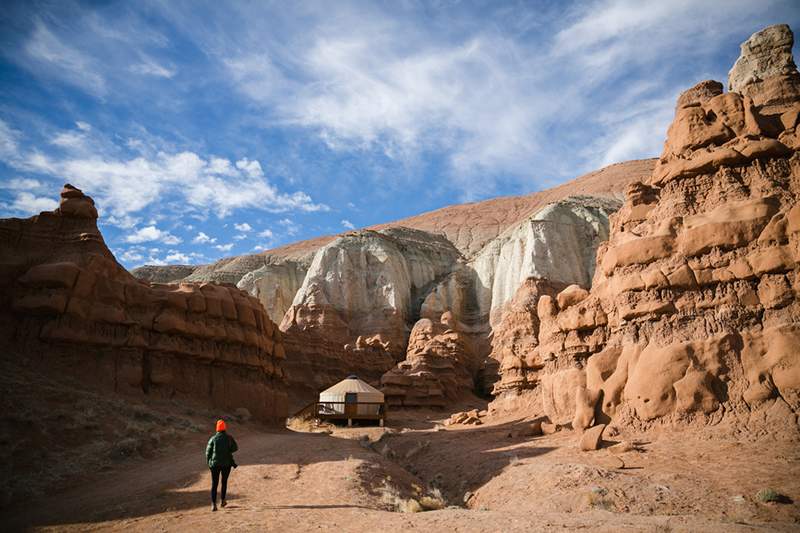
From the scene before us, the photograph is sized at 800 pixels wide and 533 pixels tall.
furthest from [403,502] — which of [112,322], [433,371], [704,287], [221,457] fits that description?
[433,371]

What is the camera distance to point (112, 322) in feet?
66.7

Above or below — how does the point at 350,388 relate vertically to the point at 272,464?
above

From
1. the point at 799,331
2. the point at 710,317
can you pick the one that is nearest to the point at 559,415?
the point at 710,317

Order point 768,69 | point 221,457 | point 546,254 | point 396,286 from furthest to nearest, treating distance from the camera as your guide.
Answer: point 396,286 → point 546,254 → point 768,69 → point 221,457

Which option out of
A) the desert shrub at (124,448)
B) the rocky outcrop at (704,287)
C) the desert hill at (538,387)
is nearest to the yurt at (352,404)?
the desert hill at (538,387)

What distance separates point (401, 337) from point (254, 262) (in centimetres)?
4123

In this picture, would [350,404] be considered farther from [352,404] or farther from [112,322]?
[112,322]

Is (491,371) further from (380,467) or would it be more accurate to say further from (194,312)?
(380,467)

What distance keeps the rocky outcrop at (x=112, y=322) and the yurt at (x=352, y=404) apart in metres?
5.06

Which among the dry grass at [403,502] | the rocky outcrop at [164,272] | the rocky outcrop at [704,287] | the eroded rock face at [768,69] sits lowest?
the dry grass at [403,502]

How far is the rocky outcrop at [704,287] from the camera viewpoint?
42.0ft

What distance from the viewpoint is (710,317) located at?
13.8 meters

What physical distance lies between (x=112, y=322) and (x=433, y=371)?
25.5 meters

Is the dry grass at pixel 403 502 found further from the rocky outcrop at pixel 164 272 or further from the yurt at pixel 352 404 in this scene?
the rocky outcrop at pixel 164 272
